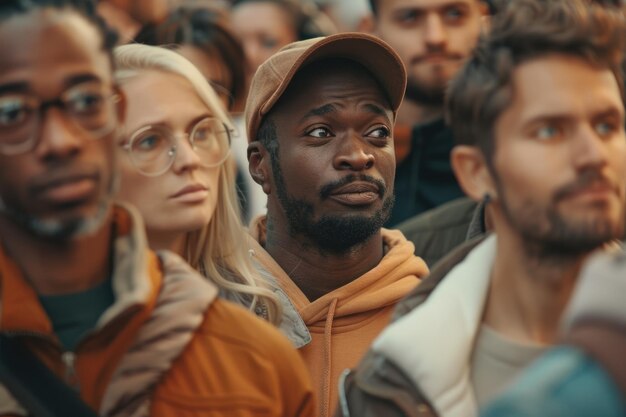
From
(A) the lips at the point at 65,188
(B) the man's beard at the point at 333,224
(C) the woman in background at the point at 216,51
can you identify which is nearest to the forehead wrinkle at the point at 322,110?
(B) the man's beard at the point at 333,224

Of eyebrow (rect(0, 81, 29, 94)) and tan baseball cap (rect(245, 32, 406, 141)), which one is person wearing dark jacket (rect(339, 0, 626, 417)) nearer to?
eyebrow (rect(0, 81, 29, 94))

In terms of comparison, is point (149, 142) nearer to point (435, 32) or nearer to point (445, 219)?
point (445, 219)

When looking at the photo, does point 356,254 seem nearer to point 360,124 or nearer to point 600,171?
point 360,124

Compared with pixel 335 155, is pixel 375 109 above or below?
above

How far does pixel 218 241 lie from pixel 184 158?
41cm

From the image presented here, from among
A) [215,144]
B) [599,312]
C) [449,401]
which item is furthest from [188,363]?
[215,144]

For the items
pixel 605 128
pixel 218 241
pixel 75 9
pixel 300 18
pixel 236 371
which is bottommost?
pixel 300 18

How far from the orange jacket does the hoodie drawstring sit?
107 centimetres

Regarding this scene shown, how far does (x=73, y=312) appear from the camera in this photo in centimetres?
352

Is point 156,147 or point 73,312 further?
point 156,147

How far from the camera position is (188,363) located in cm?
362

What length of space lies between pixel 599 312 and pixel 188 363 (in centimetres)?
131

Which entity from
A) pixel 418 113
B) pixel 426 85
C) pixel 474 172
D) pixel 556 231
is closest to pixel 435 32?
pixel 426 85

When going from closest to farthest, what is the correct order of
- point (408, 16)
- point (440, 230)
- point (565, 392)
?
point (565, 392)
point (440, 230)
point (408, 16)
